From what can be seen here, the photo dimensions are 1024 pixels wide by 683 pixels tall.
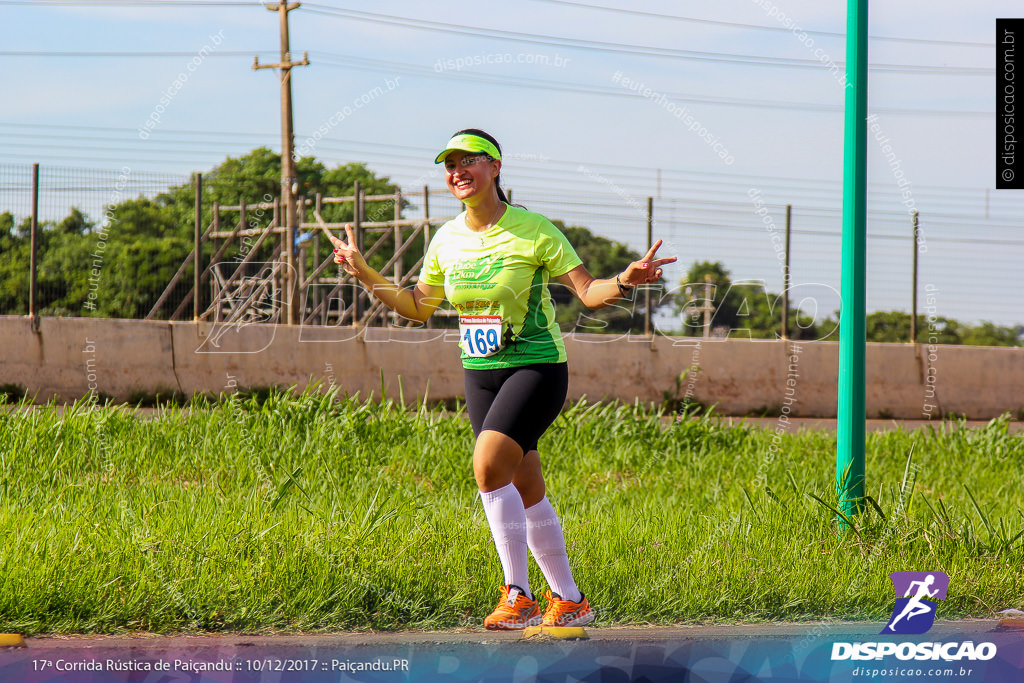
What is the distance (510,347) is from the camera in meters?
3.98

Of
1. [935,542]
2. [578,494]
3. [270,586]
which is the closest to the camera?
[270,586]

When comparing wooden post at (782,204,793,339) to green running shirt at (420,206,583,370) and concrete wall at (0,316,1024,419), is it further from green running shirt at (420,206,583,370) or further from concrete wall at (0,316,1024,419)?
green running shirt at (420,206,583,370)

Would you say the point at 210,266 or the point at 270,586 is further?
the point at 210,266

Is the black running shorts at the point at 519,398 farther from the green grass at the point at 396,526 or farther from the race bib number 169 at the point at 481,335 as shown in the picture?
the green grass at the point at 396,526

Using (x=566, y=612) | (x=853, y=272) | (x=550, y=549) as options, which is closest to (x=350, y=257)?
(x=550, y=549)

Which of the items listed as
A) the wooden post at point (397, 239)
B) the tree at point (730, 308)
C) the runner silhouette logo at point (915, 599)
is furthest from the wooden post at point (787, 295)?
the runner silhouette logo at point (915, 599)

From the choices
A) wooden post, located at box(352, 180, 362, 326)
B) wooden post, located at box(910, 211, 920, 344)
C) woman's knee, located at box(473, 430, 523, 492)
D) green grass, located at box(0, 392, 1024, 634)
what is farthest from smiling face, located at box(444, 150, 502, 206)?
wooden post, located at box(910, 211, 920, 344)

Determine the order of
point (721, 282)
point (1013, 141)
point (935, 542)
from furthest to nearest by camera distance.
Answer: point (721, 282)
point (1013, 141)
point (935, 542)

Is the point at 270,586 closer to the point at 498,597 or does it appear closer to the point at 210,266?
the point at 498,597

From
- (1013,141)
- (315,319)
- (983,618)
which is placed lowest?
(983,618)

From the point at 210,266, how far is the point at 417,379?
3.06 metres

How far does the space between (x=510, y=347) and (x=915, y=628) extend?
2.34 metres

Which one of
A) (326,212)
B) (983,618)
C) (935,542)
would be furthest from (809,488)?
(326,212)

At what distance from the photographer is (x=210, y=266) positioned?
42.1ft
